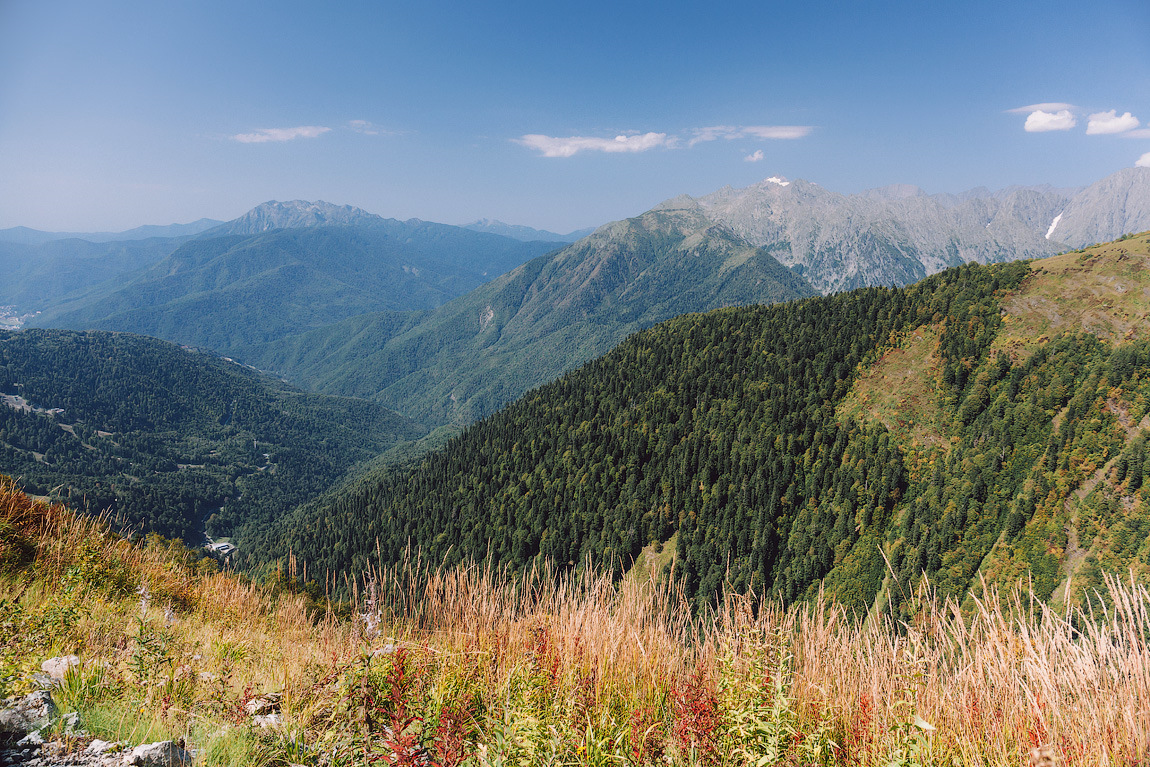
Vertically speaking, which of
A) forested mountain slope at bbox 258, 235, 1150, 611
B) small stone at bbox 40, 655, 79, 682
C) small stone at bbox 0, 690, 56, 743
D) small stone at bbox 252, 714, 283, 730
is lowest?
forested mountain slope at bbox 258, 235, 1150, 611

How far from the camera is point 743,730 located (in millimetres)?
3992

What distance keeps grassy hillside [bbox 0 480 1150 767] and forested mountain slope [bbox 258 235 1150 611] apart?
58.7 metres

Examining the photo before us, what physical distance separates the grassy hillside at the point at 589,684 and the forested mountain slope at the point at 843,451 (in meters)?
58.7

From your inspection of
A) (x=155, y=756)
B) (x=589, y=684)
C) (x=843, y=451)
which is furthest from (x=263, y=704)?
(x=843, y=451)

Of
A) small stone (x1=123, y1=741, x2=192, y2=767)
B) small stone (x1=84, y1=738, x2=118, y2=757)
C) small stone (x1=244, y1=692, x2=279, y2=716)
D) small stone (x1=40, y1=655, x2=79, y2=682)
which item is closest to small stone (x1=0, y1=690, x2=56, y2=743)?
small stone (x1=84, y1=738, x2=118, y2=757)

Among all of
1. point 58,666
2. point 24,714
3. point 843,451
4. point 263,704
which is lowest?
point 843,451

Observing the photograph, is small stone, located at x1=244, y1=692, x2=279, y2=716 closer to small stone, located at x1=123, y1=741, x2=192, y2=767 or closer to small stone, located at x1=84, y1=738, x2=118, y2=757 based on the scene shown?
small stone, located at x1=123, y1=741, x2=192, y2=767

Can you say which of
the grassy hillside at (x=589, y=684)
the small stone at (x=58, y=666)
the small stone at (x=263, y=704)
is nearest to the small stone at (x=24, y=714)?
the grassy hillside at (x=589, y=684)

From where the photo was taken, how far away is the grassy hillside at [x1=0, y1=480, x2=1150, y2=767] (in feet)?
13.6

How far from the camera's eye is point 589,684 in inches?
209

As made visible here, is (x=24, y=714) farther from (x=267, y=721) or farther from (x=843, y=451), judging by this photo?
(x=843, y=451)

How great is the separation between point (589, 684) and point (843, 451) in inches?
4589

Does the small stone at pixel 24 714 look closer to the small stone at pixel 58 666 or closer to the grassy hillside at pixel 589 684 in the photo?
the grassy hillside at pixel 589 684

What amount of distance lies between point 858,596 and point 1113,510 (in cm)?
3554
